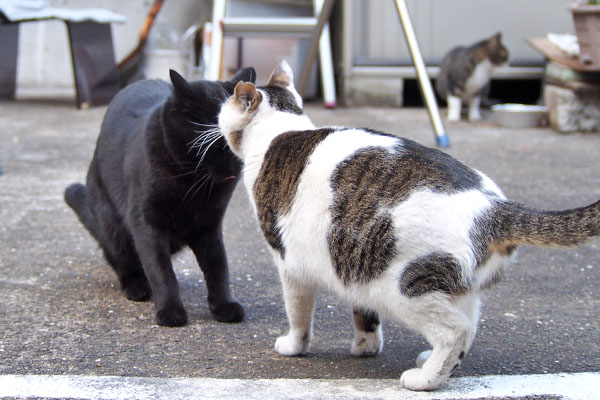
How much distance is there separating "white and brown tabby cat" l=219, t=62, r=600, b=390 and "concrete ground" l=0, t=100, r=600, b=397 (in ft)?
0.75

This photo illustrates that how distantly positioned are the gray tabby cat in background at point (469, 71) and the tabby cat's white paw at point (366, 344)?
4942mm

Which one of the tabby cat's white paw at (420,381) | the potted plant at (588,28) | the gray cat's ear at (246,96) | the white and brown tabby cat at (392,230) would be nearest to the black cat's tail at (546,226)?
the white and brown tabby cat at (392,230)

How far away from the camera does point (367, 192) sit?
7.31ft

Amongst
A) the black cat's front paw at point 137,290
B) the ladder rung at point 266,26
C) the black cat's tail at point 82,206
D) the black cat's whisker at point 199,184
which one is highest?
the ladder rung at point 266,26

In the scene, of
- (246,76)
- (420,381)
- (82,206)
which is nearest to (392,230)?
(420,381)

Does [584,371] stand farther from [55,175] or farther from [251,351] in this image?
[55,175]

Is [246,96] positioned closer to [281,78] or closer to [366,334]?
[281,78]

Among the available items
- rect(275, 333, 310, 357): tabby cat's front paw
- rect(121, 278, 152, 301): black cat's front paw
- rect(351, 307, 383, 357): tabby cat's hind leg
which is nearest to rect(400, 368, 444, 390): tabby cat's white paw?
rect(351, 307, 383, 357): tabby cat's hind leg

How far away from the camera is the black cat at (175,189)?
2.84 meters

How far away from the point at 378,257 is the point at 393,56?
232 inches

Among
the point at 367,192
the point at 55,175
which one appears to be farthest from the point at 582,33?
the point at 367,192

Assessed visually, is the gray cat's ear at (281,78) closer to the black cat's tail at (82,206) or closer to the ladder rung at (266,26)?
the black cat's tail at (82,206)

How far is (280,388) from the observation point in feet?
7.45

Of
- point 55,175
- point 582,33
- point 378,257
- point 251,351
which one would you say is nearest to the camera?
point 378,257
